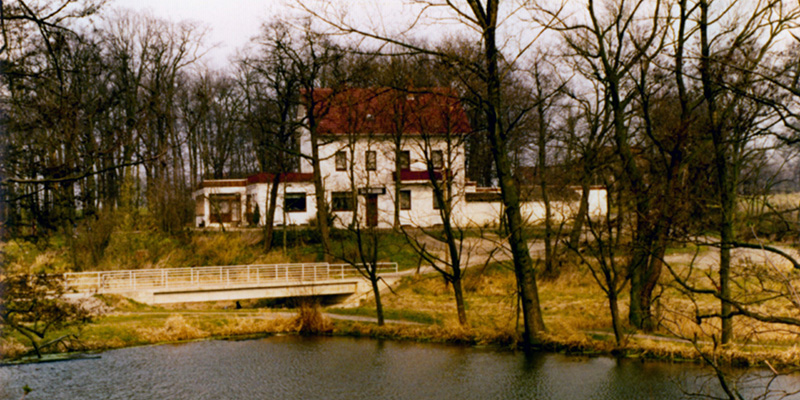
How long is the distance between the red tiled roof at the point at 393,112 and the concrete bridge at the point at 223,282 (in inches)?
269

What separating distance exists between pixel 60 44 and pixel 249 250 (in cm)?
2898

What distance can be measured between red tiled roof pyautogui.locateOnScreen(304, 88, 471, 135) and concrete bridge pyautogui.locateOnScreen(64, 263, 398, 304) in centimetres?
683

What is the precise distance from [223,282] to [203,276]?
98 cm

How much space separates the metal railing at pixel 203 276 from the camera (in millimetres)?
28328

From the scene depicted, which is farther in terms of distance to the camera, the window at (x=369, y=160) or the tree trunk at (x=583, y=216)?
the window at (x=369, y=160)

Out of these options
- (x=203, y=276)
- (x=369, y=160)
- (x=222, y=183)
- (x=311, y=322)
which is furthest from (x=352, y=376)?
(x=222, y=183)

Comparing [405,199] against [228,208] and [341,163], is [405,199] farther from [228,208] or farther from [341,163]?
[228,208]

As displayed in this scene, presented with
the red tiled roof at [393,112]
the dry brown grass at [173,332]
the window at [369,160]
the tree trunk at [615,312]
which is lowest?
the dry brown grass at [173,332]

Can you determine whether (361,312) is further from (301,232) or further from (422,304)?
(301,232)

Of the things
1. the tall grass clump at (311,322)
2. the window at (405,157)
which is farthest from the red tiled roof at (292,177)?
the tall grass clump at (311,322)

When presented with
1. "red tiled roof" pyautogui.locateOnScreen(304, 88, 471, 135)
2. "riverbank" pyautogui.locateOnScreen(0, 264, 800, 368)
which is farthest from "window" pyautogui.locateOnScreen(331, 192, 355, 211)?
"riverbank" pyautogui.locateOnScreen(0, 264, 800, 368)

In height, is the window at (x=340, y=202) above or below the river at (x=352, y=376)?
above

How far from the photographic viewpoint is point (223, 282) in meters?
29.7

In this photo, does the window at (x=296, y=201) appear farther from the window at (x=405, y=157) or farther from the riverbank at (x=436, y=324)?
the riverbank at (x=436, y=324)
